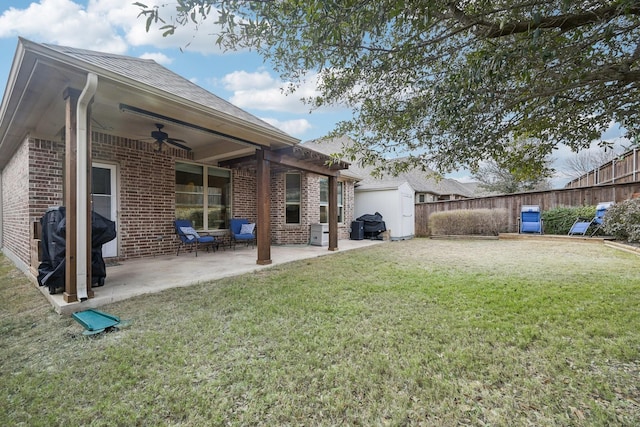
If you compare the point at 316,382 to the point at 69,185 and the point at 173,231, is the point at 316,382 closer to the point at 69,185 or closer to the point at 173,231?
the point at 69,185

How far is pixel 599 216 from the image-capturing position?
29.6 feet

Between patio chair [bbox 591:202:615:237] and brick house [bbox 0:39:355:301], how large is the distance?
26.2ft

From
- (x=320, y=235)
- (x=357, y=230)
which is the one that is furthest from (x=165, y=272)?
(x=357, y=230)

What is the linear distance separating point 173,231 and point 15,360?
16.3ft

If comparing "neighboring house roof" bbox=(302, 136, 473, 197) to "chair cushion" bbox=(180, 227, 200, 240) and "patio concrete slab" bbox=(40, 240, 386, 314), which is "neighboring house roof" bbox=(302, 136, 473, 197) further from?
"chair cushion" bbox=(180, 227, 200, 240)

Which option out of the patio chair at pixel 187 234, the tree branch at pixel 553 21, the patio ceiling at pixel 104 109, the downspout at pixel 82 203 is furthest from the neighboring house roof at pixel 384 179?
the downspout at pixel 82 203

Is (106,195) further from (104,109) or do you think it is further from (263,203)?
(263,203)

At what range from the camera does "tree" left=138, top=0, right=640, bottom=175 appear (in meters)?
2.19

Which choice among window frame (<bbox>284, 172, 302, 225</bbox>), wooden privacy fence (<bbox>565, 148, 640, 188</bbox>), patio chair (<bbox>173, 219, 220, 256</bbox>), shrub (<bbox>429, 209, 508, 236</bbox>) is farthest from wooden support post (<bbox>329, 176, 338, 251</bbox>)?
wooden privacy fence (<bbox>565, 148, 640, 188</bbox>)

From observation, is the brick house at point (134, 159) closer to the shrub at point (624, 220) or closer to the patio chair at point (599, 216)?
the shrub at point (624, 220)

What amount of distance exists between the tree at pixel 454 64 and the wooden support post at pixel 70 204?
76.9 inches

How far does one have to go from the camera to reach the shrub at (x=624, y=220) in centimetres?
700

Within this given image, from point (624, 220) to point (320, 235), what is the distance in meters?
7.93

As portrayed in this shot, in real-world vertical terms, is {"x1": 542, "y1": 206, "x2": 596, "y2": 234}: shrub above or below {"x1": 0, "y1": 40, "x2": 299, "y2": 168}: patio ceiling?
below
